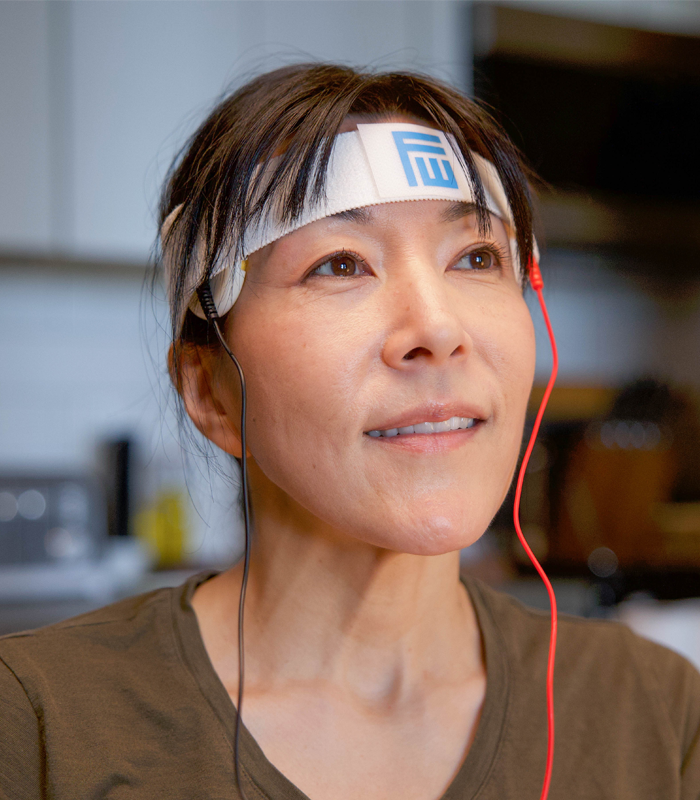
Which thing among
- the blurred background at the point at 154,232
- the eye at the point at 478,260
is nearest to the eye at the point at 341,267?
the eye at the point at 478,260

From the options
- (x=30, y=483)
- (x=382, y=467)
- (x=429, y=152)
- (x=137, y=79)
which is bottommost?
(x=30, y=483)

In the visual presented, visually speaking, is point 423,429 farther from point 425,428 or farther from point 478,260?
point 478,260

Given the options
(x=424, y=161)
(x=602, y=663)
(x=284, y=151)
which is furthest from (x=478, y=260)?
(x=602, y=663)

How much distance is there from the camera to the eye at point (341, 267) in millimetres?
795

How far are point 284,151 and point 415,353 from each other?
0.24 meters

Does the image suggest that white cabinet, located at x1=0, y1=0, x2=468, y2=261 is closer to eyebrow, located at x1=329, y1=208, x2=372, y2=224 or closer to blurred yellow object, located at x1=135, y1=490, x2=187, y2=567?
blurred yellow object, located at x1=135, y1=490, x2=187, y2=567

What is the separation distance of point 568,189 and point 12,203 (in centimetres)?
150

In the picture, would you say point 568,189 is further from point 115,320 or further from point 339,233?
point 339,233

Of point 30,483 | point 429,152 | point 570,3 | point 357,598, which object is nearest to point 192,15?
point 570,3

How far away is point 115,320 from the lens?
8.09ft

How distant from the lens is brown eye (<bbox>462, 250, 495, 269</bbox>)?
85 cm

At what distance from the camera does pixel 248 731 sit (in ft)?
2.59

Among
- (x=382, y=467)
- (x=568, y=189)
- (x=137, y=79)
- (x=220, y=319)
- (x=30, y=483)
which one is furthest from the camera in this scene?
(x=568, y=189)

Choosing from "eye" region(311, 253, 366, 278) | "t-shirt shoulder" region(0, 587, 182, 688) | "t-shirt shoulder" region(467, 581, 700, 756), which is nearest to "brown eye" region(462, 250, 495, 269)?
"eye" region(311, 253, 366, 278)
